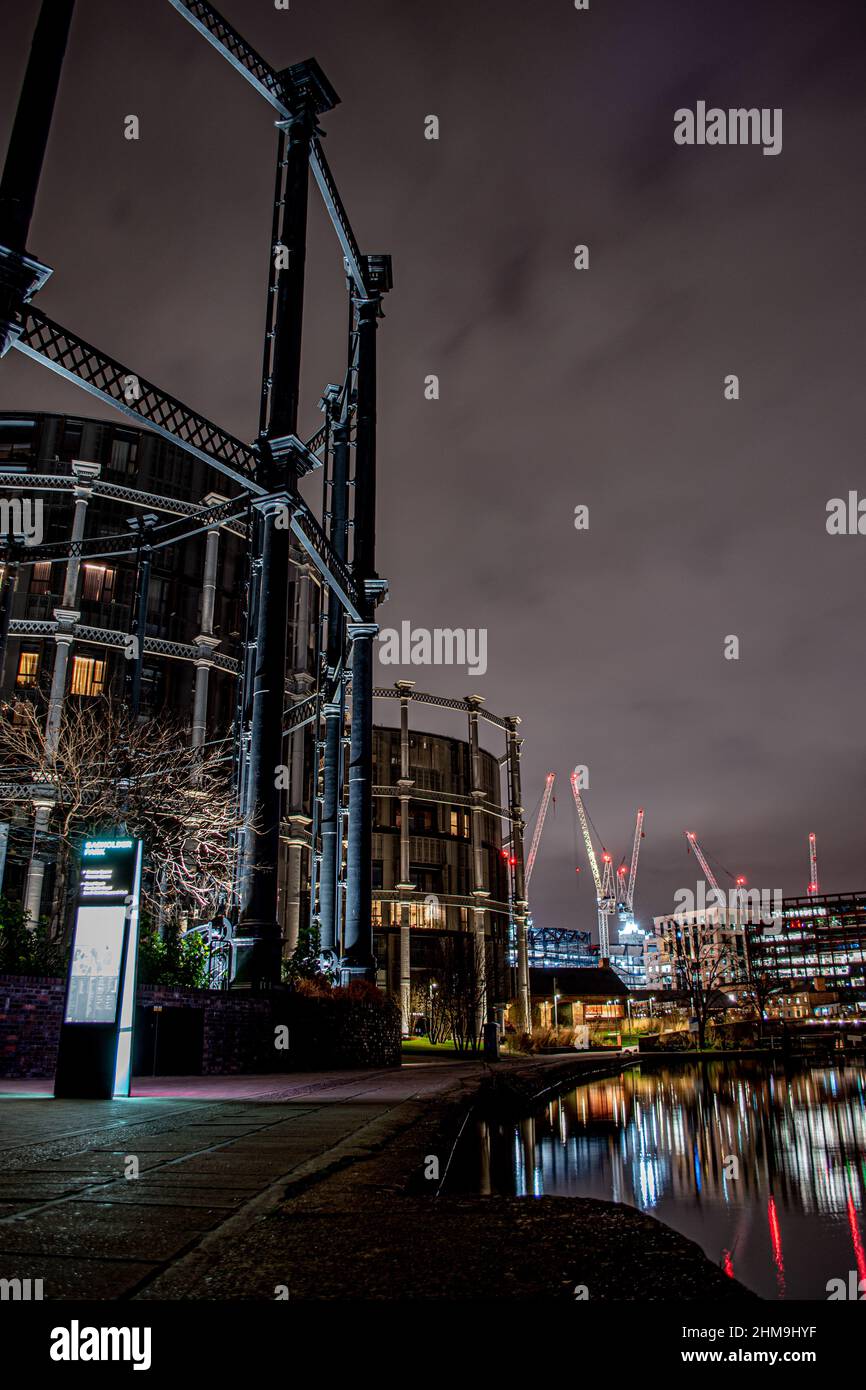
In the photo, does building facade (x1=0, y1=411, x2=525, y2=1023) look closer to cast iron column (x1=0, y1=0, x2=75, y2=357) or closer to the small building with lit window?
the small building with lit window

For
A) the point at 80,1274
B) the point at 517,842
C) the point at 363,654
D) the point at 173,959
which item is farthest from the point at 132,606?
the point at 517,842

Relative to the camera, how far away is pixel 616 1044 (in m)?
64.4

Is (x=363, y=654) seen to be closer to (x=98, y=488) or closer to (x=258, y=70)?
(x=258, y=70)

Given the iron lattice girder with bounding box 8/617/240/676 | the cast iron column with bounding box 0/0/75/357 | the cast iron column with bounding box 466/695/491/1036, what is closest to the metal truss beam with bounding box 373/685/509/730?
the cast iron column with bounding box 466/695/491/1036

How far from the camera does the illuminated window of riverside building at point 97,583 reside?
4519cm

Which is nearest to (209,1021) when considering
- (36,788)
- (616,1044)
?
(36,788)

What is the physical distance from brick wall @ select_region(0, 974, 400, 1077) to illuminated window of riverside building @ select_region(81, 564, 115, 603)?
30.5 m

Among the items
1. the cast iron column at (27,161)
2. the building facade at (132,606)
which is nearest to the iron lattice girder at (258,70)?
the cast iron column at (27,161)

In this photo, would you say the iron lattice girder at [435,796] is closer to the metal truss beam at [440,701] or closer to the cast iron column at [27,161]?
the metal truss beam at [440,701]

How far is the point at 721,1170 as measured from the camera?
14938mm

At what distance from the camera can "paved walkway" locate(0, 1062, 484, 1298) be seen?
3787mm
